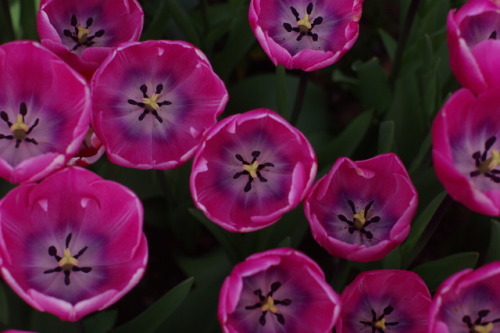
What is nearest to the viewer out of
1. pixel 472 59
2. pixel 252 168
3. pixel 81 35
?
pixel 472 59

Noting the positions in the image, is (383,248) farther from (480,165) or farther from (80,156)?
(80,156)

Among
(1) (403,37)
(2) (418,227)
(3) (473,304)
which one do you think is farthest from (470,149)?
(1) (403,37)

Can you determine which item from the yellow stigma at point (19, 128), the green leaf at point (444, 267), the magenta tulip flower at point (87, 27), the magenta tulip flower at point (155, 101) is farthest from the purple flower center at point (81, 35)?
the green leaf at point (444, 267)

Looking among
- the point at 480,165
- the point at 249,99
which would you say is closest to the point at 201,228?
A: the point at 249,99

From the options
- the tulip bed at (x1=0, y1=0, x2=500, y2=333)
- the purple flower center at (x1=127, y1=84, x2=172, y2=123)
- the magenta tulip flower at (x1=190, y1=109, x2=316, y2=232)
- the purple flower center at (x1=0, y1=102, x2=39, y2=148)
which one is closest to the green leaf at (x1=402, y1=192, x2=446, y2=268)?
the tulip bed at (x1=0, y1=0, x2=500, y2=333)

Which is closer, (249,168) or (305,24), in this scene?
(249,168)

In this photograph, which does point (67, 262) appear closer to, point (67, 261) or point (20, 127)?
point (67, 261)
